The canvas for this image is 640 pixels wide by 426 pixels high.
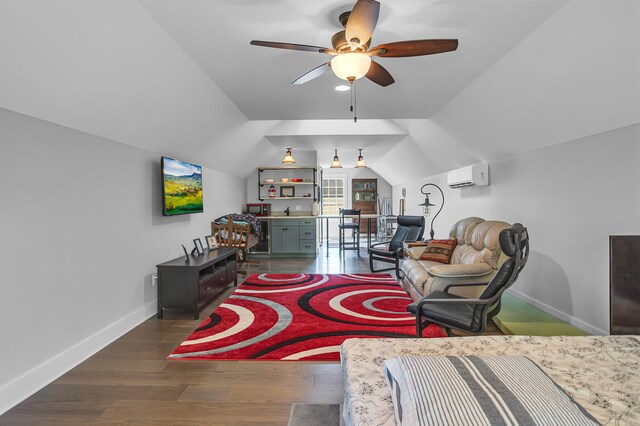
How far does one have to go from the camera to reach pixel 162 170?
3.54 metres

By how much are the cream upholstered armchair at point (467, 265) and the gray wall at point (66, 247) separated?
9.73 feet

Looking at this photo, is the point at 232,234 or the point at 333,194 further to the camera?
the point at 333,194

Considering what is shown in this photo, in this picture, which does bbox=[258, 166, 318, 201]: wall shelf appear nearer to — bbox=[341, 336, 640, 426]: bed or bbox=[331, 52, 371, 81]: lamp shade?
bbox=[331, 52, 371, 81]: lamp shade

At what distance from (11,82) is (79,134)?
71cm

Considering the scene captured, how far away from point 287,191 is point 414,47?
6.06m

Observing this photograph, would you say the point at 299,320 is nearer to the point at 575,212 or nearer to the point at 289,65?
the point at 289,65

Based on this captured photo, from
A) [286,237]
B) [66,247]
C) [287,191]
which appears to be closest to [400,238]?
[286,237]

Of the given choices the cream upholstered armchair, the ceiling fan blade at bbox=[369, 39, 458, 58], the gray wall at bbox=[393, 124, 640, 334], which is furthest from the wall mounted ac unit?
the ceiling fan blade at bbox=[369, 39, 458, 58]

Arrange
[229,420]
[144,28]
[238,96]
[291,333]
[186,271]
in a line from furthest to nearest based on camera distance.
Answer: [238,96] < [186,271] < [291,333] < [144,28] < [229,420]

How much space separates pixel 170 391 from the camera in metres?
2.11

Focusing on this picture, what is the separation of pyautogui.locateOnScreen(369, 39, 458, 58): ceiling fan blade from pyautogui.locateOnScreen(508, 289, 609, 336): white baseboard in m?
2.59

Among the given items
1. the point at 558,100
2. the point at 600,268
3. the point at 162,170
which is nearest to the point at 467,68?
the point at 558,100

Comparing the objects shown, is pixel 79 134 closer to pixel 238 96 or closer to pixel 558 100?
pixel 238 96

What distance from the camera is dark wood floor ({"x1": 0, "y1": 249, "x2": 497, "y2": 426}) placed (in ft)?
6.09
